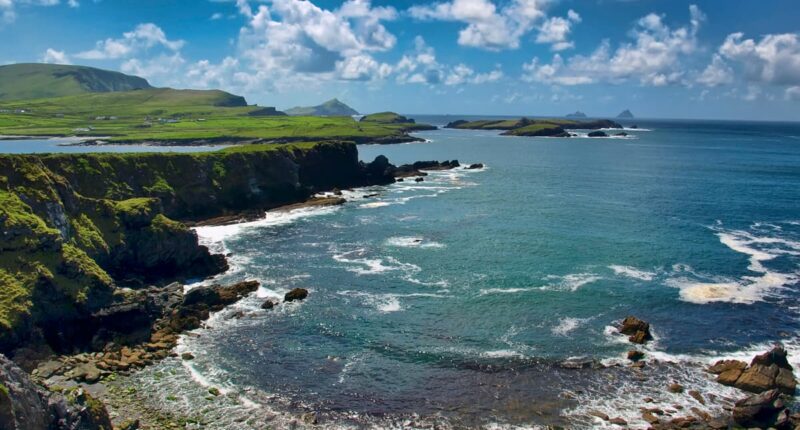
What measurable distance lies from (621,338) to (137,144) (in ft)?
576

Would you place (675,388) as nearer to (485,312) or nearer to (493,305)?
(485,312)

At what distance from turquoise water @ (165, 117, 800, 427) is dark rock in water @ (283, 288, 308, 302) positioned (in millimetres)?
979

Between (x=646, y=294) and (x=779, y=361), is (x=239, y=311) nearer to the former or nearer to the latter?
(x=646, y=294)

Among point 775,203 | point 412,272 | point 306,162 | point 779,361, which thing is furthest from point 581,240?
point 306,162

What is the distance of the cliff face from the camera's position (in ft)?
156

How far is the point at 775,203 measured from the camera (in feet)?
362

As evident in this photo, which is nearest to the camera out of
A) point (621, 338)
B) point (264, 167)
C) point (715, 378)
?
point (715, 378)

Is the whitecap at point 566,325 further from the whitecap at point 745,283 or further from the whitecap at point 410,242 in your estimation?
the whitecap at point 410,242

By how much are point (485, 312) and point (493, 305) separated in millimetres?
2034

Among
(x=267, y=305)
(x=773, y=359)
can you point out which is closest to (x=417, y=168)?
(x=267, y=305)

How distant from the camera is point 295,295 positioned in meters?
58.4

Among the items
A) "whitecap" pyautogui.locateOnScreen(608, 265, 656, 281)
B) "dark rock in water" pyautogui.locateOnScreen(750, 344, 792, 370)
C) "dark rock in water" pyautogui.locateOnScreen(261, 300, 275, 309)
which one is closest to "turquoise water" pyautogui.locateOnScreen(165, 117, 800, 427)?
"whitecap" pyautogui.locateOnScreen(608, 265, 656, 281)

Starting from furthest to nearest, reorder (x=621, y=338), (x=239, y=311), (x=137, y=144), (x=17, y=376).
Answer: (x=137, y=144), (x=239, y=311), (x=621, y=338), (x=17, y=376)

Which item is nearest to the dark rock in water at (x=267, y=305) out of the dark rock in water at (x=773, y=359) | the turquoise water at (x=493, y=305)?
the turquoise water at (x=493, y=305)
